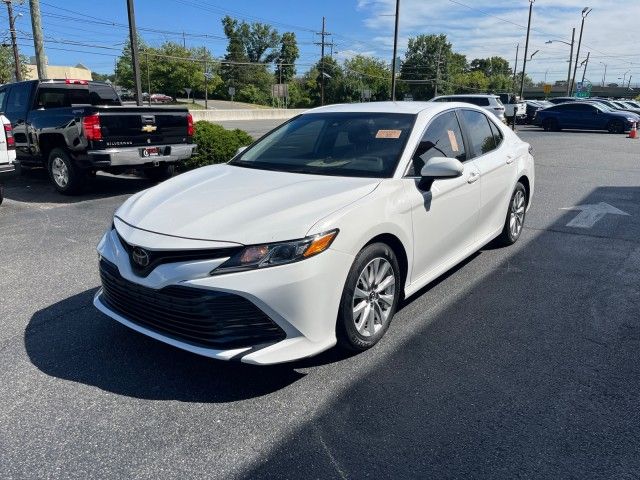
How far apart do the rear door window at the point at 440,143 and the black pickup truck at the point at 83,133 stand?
551cm

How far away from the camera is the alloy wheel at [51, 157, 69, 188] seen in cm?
849

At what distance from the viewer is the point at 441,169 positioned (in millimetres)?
3611

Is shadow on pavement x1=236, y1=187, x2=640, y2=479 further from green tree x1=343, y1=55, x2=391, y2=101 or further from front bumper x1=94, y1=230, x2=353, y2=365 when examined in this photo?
green tree x1=343, y1=55, x2=391, y2=101

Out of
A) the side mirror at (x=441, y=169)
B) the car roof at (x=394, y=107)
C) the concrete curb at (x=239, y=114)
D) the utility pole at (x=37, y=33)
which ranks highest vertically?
the utility pole at (x=37, y=33)

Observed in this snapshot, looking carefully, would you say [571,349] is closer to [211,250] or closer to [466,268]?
[466,268]

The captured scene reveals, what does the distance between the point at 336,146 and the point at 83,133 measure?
17.4ft

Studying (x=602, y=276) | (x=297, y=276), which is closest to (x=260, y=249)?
(x=297, y=276)

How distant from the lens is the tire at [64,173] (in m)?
8.34

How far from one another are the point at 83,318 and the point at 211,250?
1.77 meters

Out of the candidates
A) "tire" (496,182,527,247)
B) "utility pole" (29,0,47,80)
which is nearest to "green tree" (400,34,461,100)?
"utility pole" (29,0,47,80)

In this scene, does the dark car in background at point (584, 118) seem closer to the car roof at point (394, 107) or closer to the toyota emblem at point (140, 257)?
the car roof at point (394, 107)

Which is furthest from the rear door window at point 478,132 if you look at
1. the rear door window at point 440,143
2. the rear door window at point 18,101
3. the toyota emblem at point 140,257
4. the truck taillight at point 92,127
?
the rear door window at point 18,101

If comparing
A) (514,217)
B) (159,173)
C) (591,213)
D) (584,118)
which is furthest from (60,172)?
(584,118)

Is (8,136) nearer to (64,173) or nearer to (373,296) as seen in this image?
(64,173)
